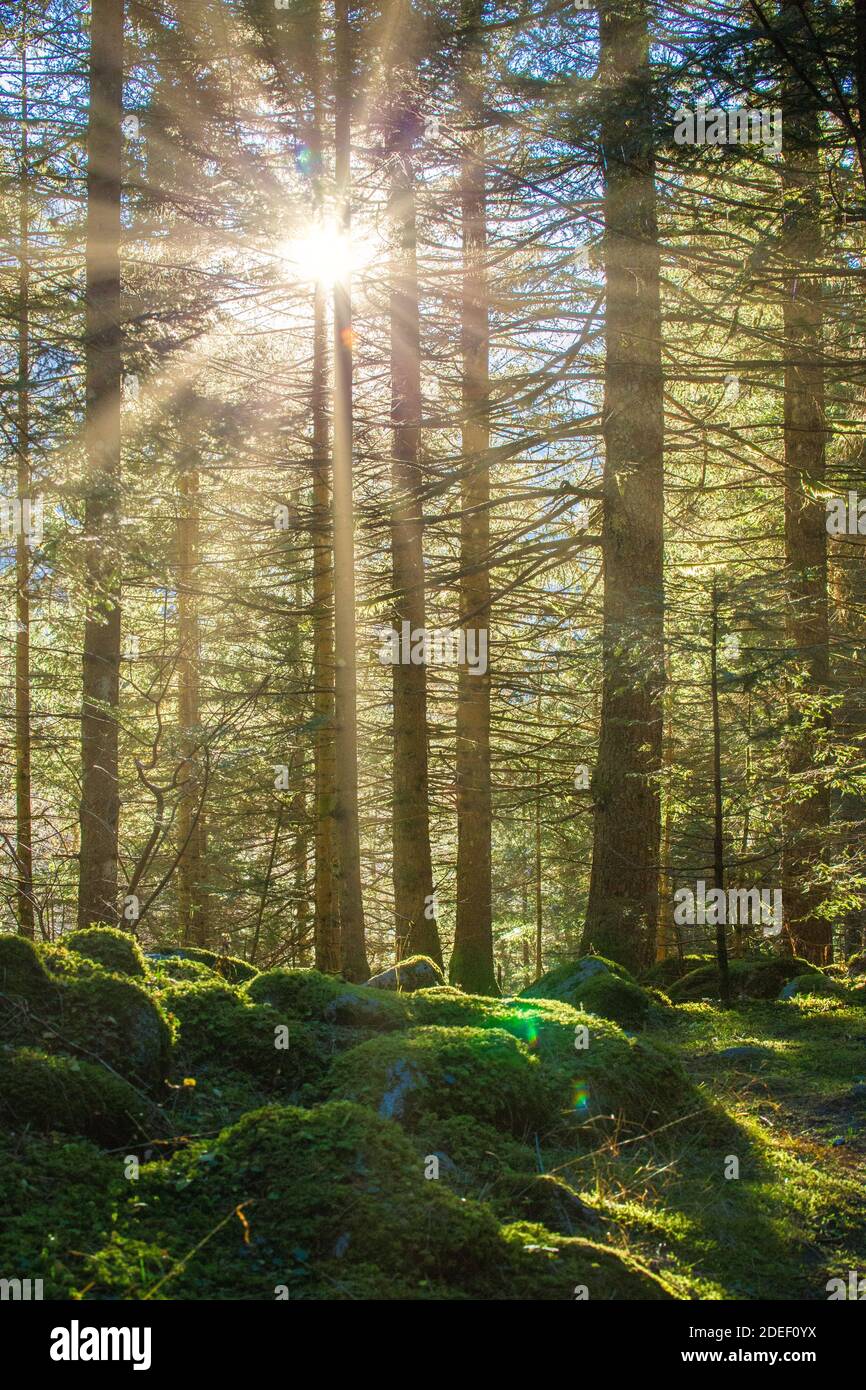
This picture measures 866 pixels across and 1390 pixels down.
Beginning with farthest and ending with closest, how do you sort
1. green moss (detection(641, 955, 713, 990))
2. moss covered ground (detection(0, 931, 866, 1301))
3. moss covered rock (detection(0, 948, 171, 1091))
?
green moss (detection(641, 955, 713, 990)) < moss covered rock (detection(0, 948, 171, 1091)) < moss covered ground (detection(0, 931, 866, 1301))

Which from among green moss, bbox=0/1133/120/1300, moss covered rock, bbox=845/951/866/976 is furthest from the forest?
moss covered rock, bbox=845/951/866/976

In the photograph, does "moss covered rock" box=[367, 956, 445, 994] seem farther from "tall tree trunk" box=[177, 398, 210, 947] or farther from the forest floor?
"tall tree trunk" box=[177, 398, 210, 947]

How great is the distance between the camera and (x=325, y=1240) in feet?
10.7

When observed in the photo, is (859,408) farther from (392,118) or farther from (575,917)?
(575,917)

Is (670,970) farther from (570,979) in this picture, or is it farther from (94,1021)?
(94,1021)

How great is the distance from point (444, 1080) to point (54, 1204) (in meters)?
1.86

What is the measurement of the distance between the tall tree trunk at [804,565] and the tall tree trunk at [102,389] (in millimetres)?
6763

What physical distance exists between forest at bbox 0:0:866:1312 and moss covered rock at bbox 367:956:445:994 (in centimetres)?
3

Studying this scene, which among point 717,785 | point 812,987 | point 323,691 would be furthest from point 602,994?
point 323,691

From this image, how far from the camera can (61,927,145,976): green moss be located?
4.85 metres

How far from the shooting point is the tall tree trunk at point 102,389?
995 centimetres

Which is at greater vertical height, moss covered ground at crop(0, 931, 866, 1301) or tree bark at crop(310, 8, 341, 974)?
tree bark at crop(310, 8, 341, 974)
